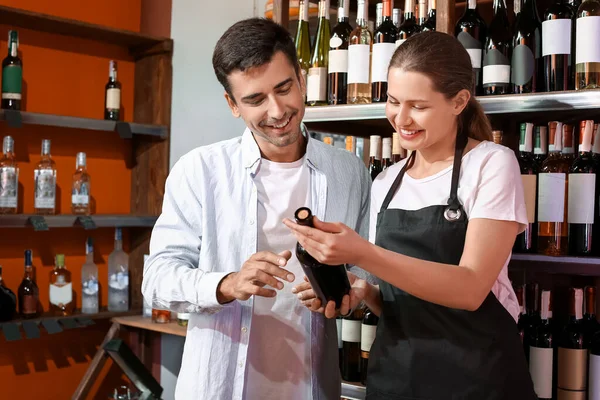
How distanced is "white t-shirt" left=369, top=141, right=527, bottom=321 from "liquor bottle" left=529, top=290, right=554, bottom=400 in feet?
1.72

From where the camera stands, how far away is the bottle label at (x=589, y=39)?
1795 millimetres

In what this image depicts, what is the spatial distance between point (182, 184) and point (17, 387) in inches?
93.0

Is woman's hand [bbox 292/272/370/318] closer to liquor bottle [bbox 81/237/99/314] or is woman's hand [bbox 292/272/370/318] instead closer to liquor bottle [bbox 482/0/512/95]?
liquor bottle [bbox 482/0/512/95]

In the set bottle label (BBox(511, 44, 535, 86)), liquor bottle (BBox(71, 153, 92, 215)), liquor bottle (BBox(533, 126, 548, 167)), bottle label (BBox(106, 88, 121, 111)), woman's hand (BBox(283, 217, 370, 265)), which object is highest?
bottle label (BBox(106, 88, 121, 111))

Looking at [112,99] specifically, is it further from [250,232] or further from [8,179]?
[250,232]

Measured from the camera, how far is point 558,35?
186 centimetres

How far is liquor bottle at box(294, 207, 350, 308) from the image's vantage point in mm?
1350

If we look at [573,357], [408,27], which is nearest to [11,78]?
[408,27]

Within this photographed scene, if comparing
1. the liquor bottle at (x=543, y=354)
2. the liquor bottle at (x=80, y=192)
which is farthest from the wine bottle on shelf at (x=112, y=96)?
the liquor bottle at (x=543, y=354)

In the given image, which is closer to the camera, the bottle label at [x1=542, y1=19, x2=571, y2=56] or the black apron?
the black apron

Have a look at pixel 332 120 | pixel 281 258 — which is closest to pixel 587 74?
pixel 332 120

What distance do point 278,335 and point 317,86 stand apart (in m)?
0.96

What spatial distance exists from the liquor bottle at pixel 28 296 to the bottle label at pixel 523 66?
2.46 m

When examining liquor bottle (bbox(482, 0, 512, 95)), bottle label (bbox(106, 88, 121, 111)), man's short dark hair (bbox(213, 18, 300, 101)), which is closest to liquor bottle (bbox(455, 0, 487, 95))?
liquor bottle (bbox(482, 0, 512, 95))
